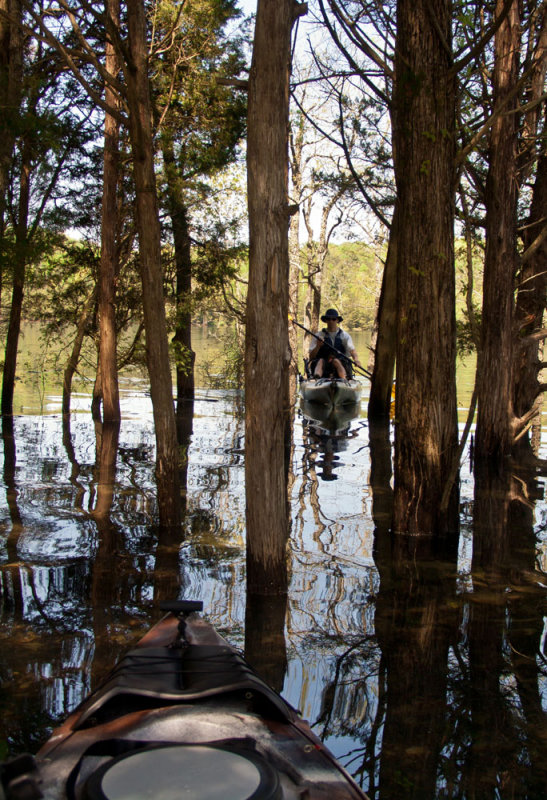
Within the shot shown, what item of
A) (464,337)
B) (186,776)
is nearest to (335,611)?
(186,776)

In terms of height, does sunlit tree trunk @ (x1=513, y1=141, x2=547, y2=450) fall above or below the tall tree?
below

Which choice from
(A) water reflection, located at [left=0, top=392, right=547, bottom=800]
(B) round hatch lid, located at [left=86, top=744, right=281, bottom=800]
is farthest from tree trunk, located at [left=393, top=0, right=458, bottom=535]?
(B) round hatch lid, located at [left=86, top=744, right=281, bottom=800]

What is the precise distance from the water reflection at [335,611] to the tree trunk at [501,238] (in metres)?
1.89

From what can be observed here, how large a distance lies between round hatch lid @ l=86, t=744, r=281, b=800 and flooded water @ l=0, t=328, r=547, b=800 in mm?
426

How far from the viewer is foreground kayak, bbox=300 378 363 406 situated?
20297 millimetres

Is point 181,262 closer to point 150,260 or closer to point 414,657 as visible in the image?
point 150,260

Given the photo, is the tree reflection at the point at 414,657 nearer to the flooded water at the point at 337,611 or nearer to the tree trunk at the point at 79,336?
the flooded water at the point at 337,611

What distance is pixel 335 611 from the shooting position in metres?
6.03

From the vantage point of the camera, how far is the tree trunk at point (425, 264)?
23.9ft

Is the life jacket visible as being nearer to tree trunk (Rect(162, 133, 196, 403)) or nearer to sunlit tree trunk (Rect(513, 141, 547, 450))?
tree trunk (Rect(162, 133, 196, 403))

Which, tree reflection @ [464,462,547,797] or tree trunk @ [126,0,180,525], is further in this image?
tree trunk @ [126,0,180,525]

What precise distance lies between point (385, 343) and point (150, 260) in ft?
35.6

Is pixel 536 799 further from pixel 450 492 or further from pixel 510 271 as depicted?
pixel 510 271

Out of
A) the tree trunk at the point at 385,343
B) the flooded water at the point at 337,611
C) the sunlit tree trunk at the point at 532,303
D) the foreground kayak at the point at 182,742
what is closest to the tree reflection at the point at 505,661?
the flooded water at the point at 337,611
